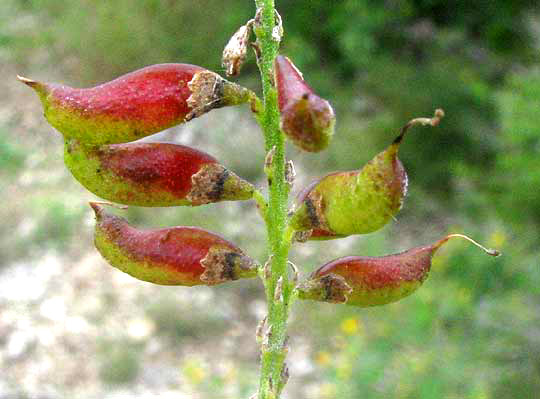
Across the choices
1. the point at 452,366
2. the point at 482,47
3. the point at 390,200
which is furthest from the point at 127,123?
the point at 482,47

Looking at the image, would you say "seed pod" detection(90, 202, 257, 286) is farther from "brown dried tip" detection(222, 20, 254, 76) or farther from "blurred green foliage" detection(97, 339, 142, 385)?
"blurred green foliage" detection(97, 339, 142, 385)

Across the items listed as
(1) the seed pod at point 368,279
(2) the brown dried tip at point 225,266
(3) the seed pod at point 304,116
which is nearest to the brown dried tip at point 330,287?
(1) the seed pod at point 368,279

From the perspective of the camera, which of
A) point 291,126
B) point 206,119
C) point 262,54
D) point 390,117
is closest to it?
point 291,126

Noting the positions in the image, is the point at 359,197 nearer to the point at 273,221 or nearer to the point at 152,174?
the point at 273,221

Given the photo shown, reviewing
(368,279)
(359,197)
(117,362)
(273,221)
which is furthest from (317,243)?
(359,197)

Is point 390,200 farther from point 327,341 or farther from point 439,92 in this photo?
point 439,92

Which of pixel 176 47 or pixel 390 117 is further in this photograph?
pixel 176 47
